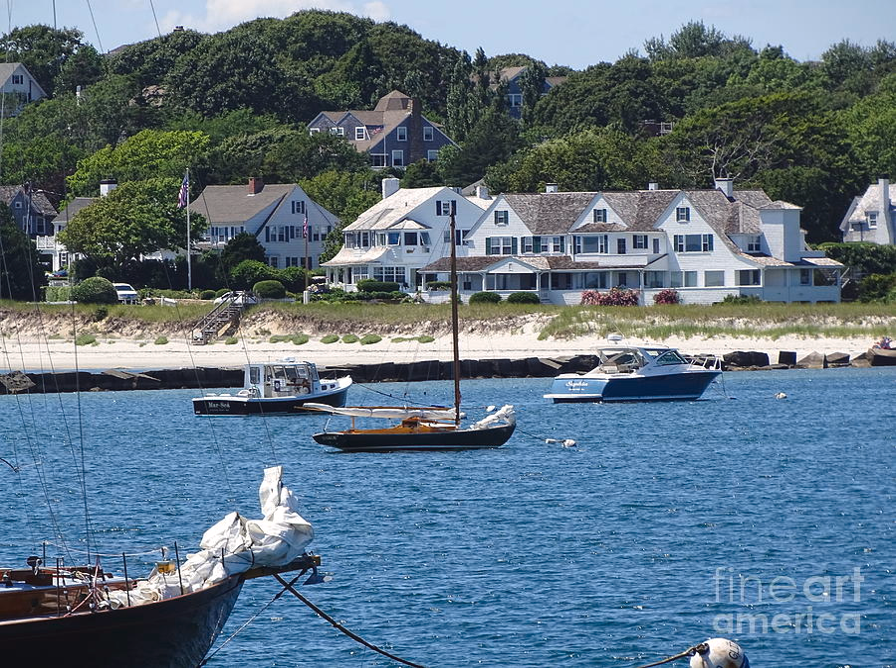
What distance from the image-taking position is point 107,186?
120 metres

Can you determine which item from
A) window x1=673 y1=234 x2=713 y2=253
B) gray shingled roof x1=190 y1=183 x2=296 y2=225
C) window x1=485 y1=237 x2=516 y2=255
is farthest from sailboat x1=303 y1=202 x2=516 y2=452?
gray shingled roof x1=190 y1=183 x2=296 y2=225

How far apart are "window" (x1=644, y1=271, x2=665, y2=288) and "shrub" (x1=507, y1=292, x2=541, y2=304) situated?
9784 mm

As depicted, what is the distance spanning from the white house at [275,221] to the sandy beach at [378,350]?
105ft

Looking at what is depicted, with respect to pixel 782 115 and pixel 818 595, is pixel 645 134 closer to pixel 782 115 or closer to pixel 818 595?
pixel 782 115

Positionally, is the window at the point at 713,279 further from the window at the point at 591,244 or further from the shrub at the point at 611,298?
the window at the point at 591,244

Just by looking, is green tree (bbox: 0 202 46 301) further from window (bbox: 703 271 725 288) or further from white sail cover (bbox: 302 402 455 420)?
white sail cover (bbox: 302 402 455 420)

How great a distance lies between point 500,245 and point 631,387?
38.9m

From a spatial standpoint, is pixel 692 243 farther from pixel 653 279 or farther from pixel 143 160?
pixel 143 160

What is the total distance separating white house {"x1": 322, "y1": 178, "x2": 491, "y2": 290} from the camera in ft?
359

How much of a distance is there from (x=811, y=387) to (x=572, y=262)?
98.5 ft

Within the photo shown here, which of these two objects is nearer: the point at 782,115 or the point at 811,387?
the point at 811,387

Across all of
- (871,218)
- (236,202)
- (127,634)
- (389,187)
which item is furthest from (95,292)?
(127,634)

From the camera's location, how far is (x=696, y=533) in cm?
3456

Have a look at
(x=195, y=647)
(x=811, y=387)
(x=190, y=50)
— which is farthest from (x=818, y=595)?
(x=190, y=50)
